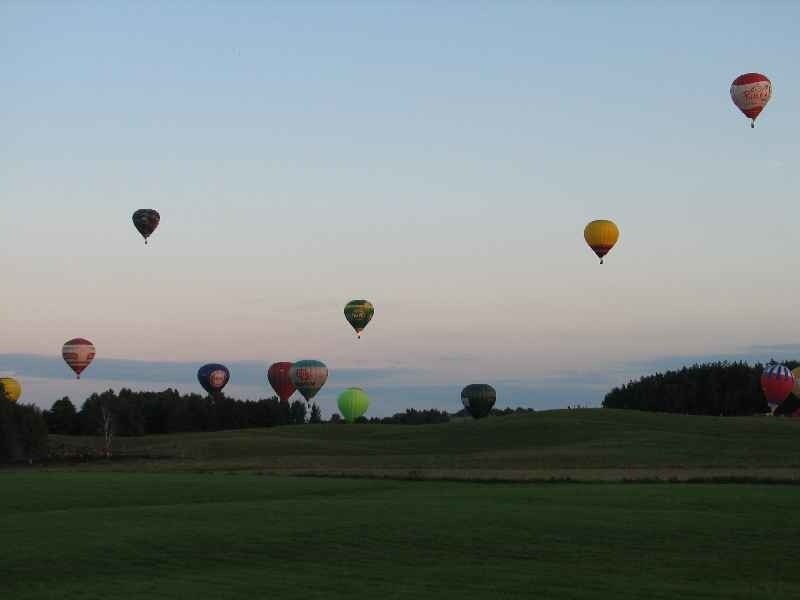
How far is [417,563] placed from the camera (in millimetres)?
23375

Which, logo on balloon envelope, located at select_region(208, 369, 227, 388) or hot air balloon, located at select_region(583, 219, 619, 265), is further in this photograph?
logo on balloon envelope, located at select_region(208, 369, 227, 388)

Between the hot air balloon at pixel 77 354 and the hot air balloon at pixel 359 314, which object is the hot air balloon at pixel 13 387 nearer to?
the hot air balloon at pixel 77 354

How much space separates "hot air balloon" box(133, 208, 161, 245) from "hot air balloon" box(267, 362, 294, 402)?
28847 mm

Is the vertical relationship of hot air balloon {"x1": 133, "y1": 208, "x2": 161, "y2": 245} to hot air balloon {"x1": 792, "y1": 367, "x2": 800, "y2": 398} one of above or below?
above

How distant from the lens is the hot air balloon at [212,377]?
109 m

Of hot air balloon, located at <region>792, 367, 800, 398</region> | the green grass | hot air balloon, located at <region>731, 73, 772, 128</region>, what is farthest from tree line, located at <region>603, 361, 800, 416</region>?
the green grass

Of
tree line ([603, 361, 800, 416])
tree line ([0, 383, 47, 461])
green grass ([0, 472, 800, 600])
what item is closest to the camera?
green grass ([0, 472, 800, 600])

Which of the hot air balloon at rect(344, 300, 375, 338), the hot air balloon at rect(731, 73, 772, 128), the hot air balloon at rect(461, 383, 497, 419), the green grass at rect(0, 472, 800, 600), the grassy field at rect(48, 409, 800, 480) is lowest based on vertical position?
the green grass at rect(0, 472, 800, 600)

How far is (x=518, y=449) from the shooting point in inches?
2872

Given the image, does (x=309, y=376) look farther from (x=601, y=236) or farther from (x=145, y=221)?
(x=601, y=236)

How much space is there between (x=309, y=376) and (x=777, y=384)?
1530 inches

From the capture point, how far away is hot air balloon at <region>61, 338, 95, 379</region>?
317 feet

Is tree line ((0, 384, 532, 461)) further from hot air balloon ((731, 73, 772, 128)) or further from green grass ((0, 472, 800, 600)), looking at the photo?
green grass ((0, 472, 800, 600))

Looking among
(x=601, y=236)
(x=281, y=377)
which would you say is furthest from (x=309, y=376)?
(x=601, y=236)
